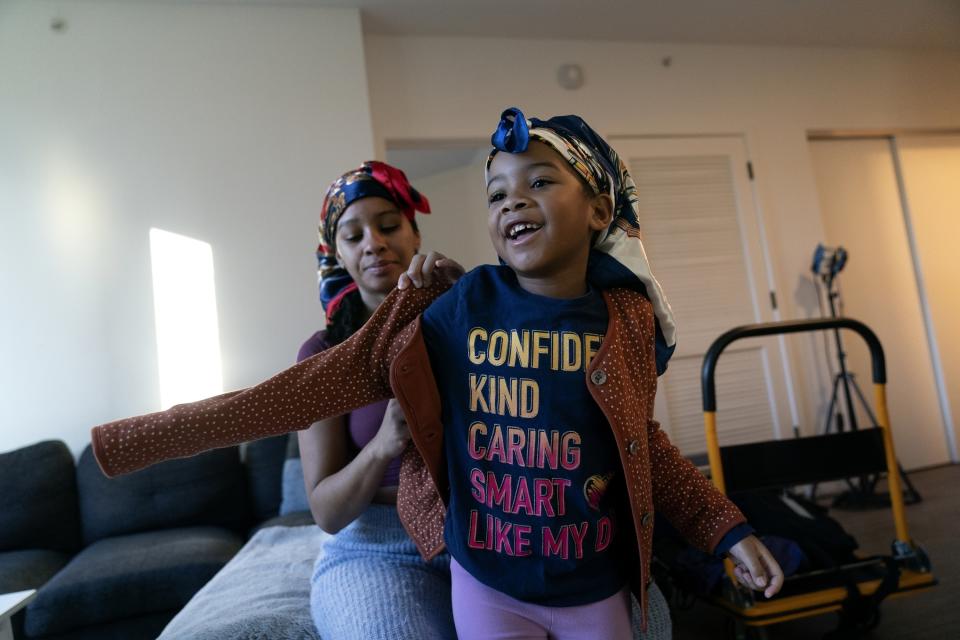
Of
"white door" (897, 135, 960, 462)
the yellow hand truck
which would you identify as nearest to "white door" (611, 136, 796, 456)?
"white door" (897, 135, 960, 462)

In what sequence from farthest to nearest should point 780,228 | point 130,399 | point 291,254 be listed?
point 780,228 → point 291,254 → point 130,399

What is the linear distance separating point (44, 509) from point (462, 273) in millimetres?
2729

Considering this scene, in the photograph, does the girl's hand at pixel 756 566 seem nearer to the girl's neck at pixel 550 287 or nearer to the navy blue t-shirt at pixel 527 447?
the navy blue t-shirt at pixel 527 447

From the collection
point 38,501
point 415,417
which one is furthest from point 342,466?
point 38,501

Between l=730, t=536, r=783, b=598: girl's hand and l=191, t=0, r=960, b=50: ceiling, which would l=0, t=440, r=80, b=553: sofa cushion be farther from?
l=730, t=536, r=783, b=598: girl's hand

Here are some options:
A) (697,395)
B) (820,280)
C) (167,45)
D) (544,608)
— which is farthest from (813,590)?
(167,45)

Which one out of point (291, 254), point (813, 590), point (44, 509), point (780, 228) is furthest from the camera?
point (780, 228)

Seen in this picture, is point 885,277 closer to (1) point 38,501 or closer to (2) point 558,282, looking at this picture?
(2) point 558,282

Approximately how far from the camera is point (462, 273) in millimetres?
1008

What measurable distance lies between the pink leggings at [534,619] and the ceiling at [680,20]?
3.44 meters

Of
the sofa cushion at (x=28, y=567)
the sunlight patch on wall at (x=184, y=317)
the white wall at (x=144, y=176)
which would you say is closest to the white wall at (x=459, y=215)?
the white wall at (x=144, y=176)

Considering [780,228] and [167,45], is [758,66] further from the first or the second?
[167,45]

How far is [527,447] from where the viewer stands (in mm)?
832

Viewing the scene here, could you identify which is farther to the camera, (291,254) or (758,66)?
(758,66)
